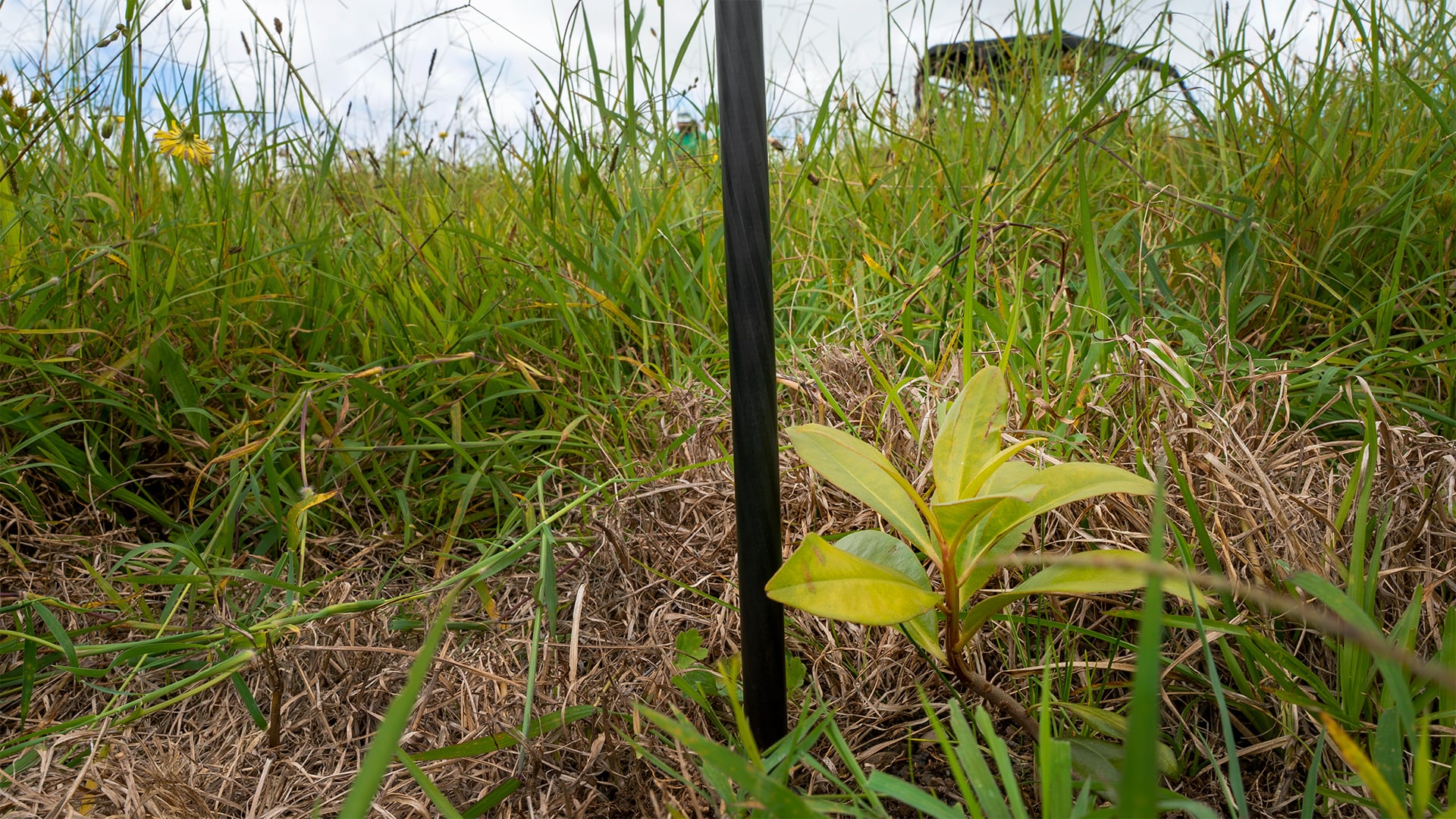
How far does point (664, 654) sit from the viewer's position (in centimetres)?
97

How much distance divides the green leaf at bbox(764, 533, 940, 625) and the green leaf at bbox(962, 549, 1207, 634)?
72 millimetres

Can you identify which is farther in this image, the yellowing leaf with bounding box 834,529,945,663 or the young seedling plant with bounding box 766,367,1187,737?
the yellowing leaf with bounding box 834,529,945,663

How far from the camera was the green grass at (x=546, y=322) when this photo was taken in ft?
3.75

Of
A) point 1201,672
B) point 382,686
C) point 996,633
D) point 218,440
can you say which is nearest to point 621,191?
point 218,440

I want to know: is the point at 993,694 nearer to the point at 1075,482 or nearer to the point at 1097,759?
the point at 1097,759

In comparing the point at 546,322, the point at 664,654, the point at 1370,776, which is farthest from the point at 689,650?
the point at 546,322

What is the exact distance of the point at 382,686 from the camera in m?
1.05

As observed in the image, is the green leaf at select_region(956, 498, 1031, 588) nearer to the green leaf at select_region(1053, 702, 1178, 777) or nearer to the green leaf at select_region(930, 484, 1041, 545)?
the green leaf at select_region(930, 484, 1041, 545)

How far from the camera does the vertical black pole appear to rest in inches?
26.9

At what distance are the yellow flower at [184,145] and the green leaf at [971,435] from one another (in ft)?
5.74

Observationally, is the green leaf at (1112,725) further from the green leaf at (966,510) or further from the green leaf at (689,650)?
the green leaf at (689,650)

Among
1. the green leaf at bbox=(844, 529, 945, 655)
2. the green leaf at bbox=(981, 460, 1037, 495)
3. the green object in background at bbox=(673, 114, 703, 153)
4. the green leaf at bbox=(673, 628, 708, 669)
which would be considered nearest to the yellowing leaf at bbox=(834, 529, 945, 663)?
the green leaf at bbox=(844, 529, 945, 655)

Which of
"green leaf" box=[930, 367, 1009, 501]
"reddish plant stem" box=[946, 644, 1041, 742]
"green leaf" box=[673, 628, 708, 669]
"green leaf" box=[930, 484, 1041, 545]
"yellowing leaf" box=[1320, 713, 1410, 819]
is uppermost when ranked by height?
"green leaf" box=[930, 367, 1009, 501]

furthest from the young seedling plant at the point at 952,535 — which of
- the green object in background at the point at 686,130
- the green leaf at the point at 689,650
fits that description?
the green object in background at the point at 686,130
